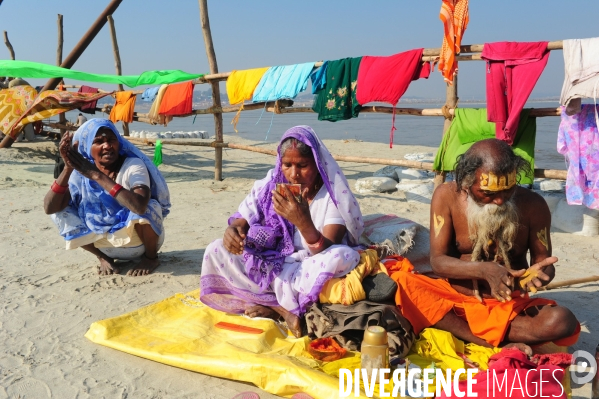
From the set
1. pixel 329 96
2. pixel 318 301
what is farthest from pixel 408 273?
pixel 329 96

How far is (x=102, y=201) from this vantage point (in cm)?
402

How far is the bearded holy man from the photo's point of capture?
8.27 feet

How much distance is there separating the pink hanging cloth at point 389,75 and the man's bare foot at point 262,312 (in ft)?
10.1

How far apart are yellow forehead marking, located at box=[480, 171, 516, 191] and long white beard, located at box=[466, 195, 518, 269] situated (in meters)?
0.11

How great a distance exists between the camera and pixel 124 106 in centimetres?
1014

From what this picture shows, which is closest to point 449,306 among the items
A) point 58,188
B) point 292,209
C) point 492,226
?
point 492,226

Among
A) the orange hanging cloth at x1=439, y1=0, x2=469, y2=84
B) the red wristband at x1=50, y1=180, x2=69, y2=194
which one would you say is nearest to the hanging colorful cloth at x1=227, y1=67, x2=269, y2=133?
the orange hanging cloth at x1=439, y1=0, x2=469, y2=84

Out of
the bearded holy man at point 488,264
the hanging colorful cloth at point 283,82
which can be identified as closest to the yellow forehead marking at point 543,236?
the bearded holy man at point 488,264

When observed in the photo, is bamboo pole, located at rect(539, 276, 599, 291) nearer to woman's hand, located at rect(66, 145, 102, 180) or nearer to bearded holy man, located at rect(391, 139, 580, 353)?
bearded holy man, located at rect(391, 139, 580, 353)

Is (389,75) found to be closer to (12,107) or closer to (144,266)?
(144,266)

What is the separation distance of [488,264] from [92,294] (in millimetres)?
2735

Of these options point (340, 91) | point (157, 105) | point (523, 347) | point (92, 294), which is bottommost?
point (92, 294)

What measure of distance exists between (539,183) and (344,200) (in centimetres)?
523

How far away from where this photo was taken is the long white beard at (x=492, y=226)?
101 inches
